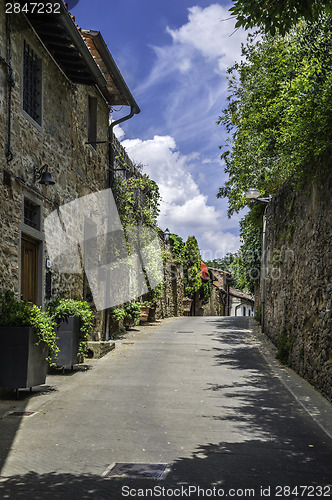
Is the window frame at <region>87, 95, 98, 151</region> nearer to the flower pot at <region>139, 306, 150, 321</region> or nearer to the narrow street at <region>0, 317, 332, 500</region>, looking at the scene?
the narrow street at <region>0, 317, 332, 500</region>

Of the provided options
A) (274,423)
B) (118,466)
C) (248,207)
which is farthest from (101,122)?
(118,466)

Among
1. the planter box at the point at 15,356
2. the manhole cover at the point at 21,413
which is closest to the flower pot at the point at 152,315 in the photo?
the planter box at the point at 15,356

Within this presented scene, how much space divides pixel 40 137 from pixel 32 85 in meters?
0.89

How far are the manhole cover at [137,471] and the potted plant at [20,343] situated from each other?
9.52 ft

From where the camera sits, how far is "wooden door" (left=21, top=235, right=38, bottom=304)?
8547 mm

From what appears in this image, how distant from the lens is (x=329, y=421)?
19.4 ft

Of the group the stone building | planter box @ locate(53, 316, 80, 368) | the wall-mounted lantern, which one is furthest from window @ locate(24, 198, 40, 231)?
planter box @ locate(53, 316, 80, 368)

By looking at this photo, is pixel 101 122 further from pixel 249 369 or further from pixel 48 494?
pixel 48 494

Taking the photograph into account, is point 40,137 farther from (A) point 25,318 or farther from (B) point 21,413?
(B) point 21,413

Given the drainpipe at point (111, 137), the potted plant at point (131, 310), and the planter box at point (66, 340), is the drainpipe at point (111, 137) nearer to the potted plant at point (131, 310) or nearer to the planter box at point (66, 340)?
the potted plant at point (131, 310)

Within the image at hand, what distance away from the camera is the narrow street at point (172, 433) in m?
3.89

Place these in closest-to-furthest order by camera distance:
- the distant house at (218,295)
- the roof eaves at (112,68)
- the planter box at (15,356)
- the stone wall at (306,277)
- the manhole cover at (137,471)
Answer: the manhole cover at (137,471) → the planter box at (15,356) → the stone wall at (306,277) → the roof eaves at (112,68) → the distant house at (218,295)

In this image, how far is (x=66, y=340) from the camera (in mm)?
8680

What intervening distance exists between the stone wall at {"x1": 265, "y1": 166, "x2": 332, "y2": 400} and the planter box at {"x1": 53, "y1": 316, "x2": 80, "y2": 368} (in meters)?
3.84
